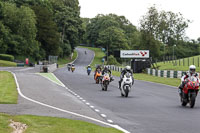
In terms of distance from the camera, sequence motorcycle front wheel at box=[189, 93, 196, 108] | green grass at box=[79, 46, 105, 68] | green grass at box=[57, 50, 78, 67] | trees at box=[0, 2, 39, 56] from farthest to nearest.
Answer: green grass at box=[79, 46, 105, 68] → green grass at box=[57, 50, 78, 67] → trees at box=[0, 2, 39, 56] → motorcycle front wheel at box=[189, 93, 196, 108]

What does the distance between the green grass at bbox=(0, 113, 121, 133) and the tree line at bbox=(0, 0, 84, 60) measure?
76.4m

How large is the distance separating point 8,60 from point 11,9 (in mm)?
12971

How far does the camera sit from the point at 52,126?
983cm

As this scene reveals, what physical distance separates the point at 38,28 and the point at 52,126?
99179mm

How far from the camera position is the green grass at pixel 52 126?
9203 mm

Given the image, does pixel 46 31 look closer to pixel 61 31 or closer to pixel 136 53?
pixel 61 31

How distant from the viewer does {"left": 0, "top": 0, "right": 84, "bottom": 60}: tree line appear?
92375 mm

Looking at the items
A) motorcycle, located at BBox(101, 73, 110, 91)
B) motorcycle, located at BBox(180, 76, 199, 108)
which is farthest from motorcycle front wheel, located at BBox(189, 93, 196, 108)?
motorcycle, located at BBox(101, 73, 110, 91)

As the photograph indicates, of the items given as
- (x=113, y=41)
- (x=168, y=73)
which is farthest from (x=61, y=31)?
(x=168, y=73)

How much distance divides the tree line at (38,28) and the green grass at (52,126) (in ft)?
251

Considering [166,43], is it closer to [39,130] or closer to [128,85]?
[128,85]

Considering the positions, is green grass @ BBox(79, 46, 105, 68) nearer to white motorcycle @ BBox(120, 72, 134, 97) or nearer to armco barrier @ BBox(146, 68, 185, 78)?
armco barrier @ BBox(146, 68, 185, 78)

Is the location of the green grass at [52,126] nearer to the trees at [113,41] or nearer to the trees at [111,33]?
the trees at [111,33]

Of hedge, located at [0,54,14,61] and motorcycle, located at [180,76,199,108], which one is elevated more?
hedge, located at [0,54,14,61]
